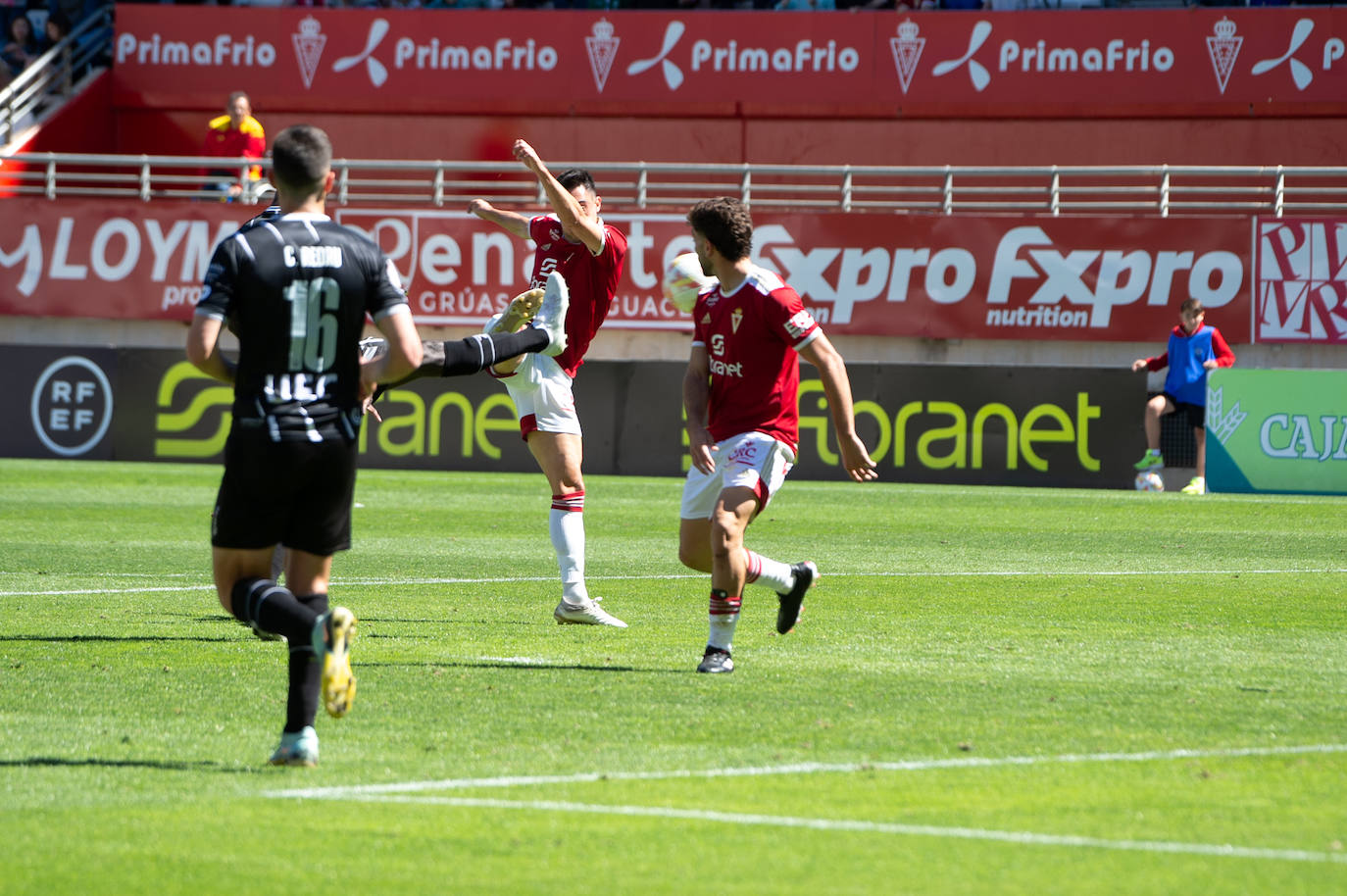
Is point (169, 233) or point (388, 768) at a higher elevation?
point (169, 233)

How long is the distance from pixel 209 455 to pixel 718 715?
17.9 metres

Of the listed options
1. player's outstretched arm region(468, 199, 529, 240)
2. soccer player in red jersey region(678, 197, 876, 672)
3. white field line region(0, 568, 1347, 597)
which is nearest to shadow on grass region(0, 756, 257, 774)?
soccer player in red jersey region(678, 197, 876, 672)

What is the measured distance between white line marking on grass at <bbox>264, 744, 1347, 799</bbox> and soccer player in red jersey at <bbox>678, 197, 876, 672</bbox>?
2.00m

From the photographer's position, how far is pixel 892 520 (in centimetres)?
1666

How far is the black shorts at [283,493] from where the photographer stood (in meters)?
5.58

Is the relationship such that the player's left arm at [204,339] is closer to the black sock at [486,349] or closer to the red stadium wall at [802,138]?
the black sock at [486,349]

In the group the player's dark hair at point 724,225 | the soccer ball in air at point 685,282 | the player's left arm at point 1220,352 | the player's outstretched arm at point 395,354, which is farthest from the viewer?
the player's left arm at point 1220,352

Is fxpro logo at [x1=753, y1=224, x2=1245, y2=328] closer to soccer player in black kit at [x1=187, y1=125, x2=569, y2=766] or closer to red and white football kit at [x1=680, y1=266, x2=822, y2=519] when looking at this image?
red and white football kit at [x1=680, y1=266, x2=822, y2=519]

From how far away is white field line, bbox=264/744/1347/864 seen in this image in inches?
181

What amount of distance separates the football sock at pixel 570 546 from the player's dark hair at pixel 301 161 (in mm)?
3860

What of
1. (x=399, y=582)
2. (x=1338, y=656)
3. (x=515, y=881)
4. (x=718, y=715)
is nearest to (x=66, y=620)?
(x=399, y=582)

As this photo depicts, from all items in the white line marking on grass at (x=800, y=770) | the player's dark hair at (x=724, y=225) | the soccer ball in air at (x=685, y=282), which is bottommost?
the white line marking on grass at (x=800, y=770)

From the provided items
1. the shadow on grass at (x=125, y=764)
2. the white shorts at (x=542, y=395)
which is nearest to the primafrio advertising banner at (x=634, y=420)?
the white shorts at (x=542, y=395)

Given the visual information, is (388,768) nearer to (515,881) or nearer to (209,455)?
(515,881)
